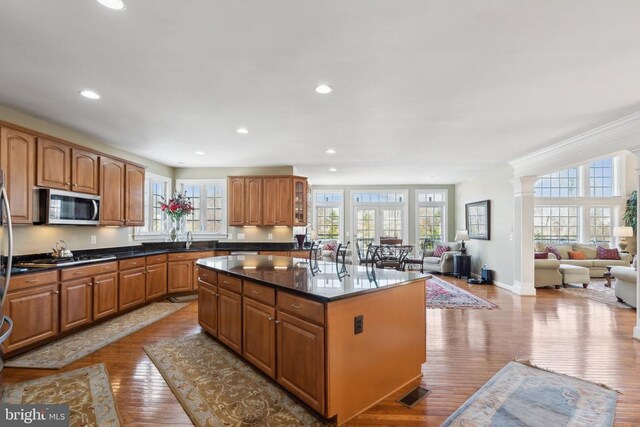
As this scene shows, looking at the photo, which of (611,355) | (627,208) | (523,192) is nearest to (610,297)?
(523,192)

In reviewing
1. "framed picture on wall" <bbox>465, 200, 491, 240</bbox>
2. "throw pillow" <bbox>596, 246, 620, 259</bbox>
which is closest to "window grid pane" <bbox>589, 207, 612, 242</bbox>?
"throw pillow" <bbox>596, 246, 620, 259</bbox>

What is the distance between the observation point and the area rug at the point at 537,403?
7.12 ft

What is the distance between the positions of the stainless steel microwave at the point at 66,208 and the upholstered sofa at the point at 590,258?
9.75m

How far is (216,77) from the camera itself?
107 inches

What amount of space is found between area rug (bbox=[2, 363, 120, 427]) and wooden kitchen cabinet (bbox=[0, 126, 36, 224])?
173cm

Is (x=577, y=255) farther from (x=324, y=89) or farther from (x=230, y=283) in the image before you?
(x=230, y=283)

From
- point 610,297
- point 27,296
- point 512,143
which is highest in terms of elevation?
point 512,143

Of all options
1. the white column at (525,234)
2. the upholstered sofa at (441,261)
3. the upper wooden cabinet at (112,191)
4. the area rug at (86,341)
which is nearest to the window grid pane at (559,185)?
the upholstered sofa at (441,261)

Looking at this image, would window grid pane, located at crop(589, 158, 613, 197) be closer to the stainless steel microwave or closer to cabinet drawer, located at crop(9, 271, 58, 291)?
the stainless steel microwave

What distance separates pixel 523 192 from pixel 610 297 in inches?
97.0

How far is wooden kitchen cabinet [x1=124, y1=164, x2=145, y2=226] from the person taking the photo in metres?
5.09

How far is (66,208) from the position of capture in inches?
156

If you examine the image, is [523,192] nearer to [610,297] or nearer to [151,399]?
[610,297]

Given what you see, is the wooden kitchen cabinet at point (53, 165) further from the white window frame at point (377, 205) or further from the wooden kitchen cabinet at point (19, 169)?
the white window frame at point (377, 205)
